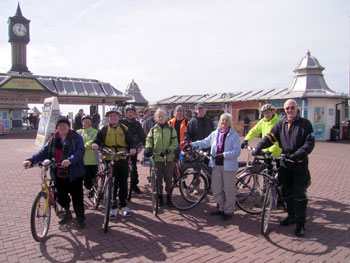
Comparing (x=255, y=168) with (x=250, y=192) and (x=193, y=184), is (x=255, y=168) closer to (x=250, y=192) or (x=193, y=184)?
(x=250, y=192)

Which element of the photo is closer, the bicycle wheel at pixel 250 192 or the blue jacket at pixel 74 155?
the blue jacket at pixel 74 155

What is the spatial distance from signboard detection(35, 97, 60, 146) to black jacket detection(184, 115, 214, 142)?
8.65 metres

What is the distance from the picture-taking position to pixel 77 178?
13.9ft

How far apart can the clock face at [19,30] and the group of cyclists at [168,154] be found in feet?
144

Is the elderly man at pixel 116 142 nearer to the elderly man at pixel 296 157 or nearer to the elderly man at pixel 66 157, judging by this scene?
the elderly man at pixel 66 157

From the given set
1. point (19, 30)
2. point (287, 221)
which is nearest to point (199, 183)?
point (287, 221)

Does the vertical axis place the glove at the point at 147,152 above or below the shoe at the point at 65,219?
above

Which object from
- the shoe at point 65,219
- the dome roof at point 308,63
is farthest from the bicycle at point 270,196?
the dome roof at point 308,63

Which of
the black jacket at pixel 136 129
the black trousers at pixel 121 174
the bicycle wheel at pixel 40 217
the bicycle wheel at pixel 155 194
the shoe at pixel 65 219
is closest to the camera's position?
the bicycle wheel at pixel 40 217

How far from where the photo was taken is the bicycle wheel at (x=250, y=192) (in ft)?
15.8

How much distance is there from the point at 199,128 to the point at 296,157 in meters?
2.47

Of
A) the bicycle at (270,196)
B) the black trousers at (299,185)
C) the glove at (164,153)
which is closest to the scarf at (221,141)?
the bicycle at (270,196)

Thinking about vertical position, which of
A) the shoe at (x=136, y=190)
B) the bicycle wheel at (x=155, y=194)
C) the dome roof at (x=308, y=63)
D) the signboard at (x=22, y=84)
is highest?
the dome roof at (x=308, y=63)

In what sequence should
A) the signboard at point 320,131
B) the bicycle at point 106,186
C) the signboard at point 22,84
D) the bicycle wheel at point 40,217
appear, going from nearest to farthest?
the bicycle wheel at point 40,217 → the bicycle at point 106,186 → the signboard at point 320,131 → the signboard at point 22,84
